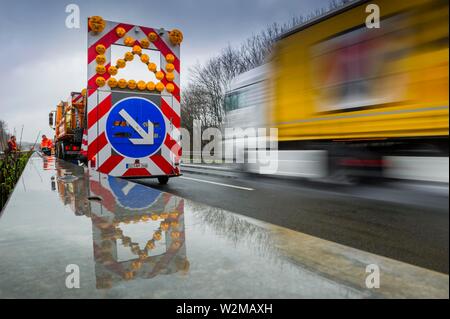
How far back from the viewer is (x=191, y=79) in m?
2.45

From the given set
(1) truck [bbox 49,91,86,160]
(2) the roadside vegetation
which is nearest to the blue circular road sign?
(2) the roadside vegetation

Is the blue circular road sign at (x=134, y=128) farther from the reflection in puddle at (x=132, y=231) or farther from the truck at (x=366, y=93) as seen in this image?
the truck at (x=366, y=93)

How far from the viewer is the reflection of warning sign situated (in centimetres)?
390

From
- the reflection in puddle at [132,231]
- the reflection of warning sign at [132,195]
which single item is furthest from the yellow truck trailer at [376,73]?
the reflection of warning sign at [132,195]

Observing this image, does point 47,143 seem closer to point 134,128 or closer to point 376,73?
point 134,128

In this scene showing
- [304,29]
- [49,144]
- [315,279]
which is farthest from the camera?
[49,144]

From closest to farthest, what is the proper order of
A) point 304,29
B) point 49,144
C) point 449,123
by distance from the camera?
point 449,123 → point 304,29 → point 49,144

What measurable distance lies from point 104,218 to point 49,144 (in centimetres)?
3012

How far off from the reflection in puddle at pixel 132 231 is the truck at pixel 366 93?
3.96 feet

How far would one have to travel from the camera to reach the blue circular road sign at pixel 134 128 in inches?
171

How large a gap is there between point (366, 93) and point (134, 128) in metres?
3.31

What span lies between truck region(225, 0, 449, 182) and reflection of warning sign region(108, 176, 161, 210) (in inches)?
115
